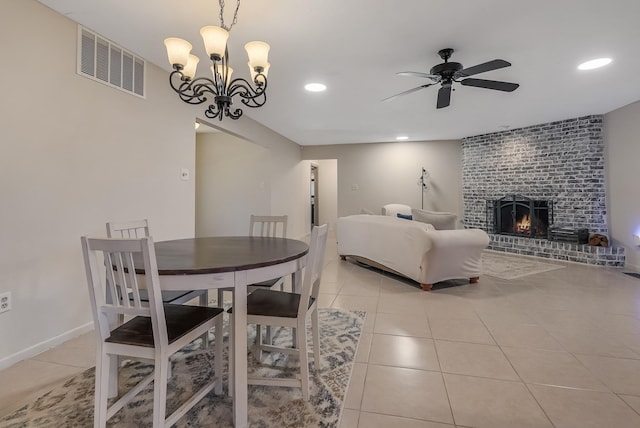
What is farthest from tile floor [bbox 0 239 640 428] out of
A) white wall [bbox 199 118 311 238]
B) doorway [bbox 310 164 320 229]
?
doorway [bbox 310 164 320 229]

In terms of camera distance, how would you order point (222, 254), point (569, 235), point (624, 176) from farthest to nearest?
point (569, 235) → point (624, 176) → point (222, 254)

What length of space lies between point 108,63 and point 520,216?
6.53m

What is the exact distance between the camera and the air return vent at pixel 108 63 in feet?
7.49

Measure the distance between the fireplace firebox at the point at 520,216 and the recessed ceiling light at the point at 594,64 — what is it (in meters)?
2.87

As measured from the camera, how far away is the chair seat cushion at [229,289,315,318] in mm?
1548

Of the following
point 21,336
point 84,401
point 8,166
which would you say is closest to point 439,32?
point 8,166

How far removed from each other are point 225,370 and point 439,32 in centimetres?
282

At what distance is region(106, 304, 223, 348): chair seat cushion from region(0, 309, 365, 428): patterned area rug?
44 cm

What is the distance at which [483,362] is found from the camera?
6.33 feet

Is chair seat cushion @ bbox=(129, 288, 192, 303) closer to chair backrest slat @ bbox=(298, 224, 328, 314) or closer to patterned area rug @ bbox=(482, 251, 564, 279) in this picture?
chair backrest slat @ bbox=(298, 224, 328, 314)

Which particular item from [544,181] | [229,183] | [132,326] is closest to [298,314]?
[132,326]

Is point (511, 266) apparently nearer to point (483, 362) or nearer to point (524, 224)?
point (524, 224)

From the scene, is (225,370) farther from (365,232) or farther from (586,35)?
(586,35)

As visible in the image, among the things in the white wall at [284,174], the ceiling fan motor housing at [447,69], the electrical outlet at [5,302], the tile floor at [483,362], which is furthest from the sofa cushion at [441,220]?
the electrical outlet at [5,302]
